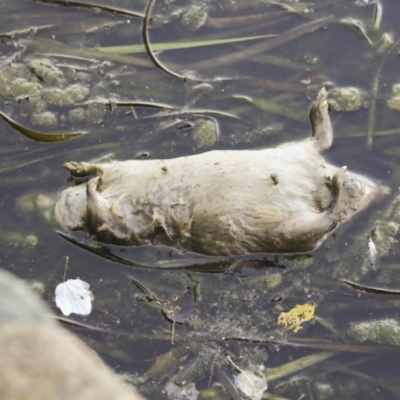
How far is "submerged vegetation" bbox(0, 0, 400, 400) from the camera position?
388cm

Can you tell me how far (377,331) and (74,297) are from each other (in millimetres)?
1792

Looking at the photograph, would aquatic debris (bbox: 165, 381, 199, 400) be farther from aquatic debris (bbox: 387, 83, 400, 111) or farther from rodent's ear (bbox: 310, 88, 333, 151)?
aquatic debris (bbox: 387, 83, 400, 111)

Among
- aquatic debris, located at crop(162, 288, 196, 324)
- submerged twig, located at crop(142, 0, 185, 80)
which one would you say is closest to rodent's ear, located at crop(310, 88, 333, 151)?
submerged twig, located at crop(142, 0, 185, 80)

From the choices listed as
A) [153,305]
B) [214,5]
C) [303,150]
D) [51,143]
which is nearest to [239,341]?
[153,305]

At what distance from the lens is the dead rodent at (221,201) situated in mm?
3799

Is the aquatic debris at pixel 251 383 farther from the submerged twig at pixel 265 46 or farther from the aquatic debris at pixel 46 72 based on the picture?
the aquatic debris at pixel 46 72

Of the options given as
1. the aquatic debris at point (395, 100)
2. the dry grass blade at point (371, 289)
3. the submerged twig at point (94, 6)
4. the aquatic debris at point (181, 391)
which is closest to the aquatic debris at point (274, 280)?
the dry grass blade at point (371, 289)

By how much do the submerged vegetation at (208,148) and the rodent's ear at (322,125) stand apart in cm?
22

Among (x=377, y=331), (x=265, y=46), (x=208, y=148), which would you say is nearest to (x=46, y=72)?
(x=208, y=148)

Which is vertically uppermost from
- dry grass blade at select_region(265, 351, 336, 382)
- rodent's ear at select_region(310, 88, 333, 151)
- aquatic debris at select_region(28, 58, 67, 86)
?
rodent's ear at select_region(310, 88, 333, 151)

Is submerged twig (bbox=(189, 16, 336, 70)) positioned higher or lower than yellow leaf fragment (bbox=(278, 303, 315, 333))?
higher

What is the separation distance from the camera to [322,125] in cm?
427

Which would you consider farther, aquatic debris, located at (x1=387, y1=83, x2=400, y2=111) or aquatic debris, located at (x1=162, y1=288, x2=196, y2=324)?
aquatic debris, located at (x1=387, y1=83, x2=400, y2=111)

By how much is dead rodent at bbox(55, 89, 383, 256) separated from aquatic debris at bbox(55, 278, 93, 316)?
12.5 inches
